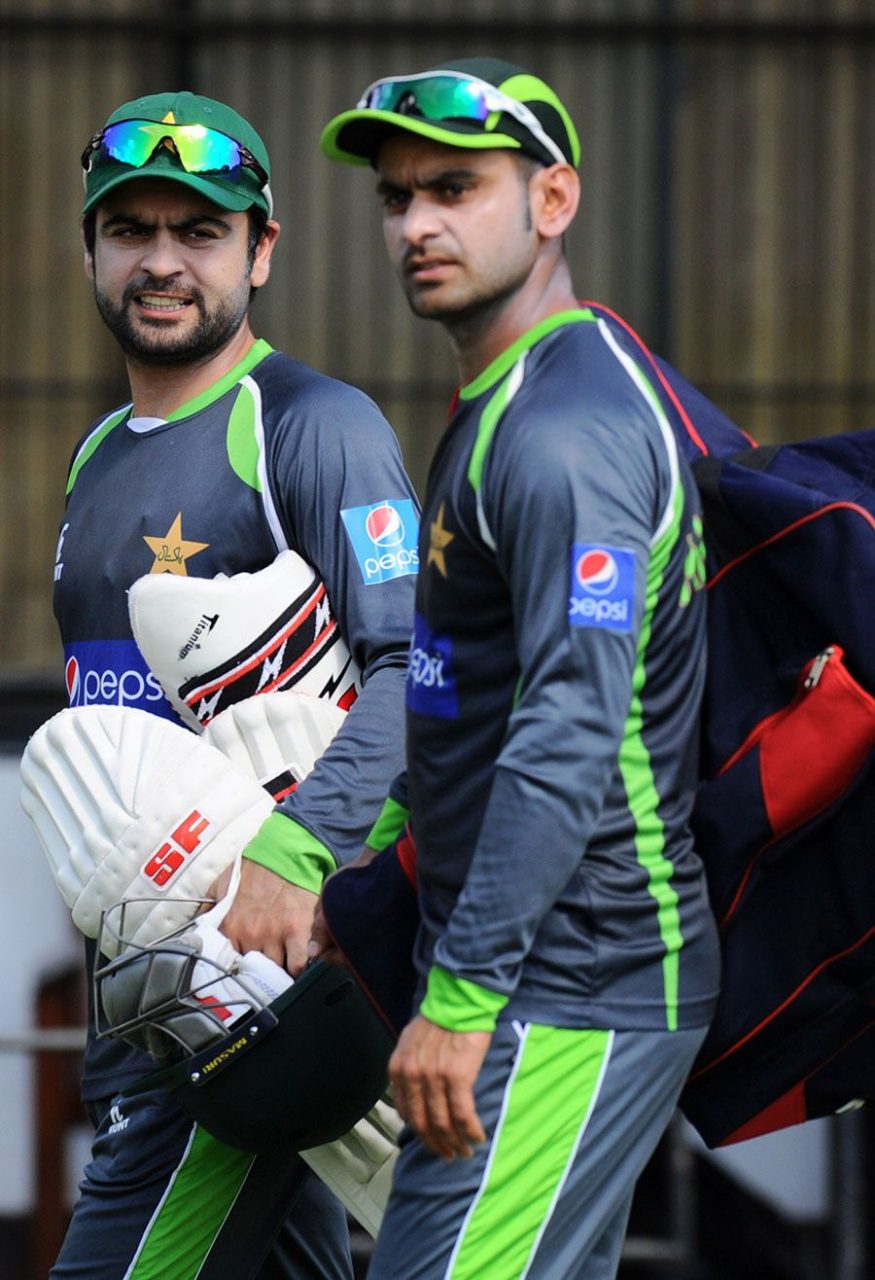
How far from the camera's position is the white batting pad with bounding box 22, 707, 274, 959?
304cm

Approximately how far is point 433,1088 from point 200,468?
1.28 m

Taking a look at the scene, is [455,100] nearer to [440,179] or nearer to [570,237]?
[440,179]

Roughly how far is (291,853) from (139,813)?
237mm

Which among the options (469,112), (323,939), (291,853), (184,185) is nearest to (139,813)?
(291,853)

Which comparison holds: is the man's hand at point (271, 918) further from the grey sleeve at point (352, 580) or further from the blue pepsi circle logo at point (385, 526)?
the blue pepsi circle logo at point (385, 526)

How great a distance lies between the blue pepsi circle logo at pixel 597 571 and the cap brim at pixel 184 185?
48.6 inches

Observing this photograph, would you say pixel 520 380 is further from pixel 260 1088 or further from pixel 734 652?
pixel 260 1088

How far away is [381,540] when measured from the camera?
3209mm

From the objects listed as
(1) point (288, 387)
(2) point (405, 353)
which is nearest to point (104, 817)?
(1) point (288, 387)

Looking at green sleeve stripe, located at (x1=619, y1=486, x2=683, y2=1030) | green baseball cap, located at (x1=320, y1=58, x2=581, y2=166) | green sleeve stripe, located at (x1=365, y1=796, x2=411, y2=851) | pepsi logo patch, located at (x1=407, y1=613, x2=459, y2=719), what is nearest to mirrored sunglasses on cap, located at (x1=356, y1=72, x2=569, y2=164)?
green baseball cap, located at (x1=320, y1=58, x2=581, y2=166)

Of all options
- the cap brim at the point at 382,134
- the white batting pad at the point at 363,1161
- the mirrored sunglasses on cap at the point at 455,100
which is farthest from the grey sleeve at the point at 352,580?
the mirrored sunglasses on cap at the point at 455,100

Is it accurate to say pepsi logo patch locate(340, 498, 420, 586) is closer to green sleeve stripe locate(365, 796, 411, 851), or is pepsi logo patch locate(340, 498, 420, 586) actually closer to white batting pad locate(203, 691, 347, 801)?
white batting pad locate(203, 691, 347, 801)

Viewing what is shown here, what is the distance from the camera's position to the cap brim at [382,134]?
2510 mm

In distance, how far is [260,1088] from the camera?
9.63ft
